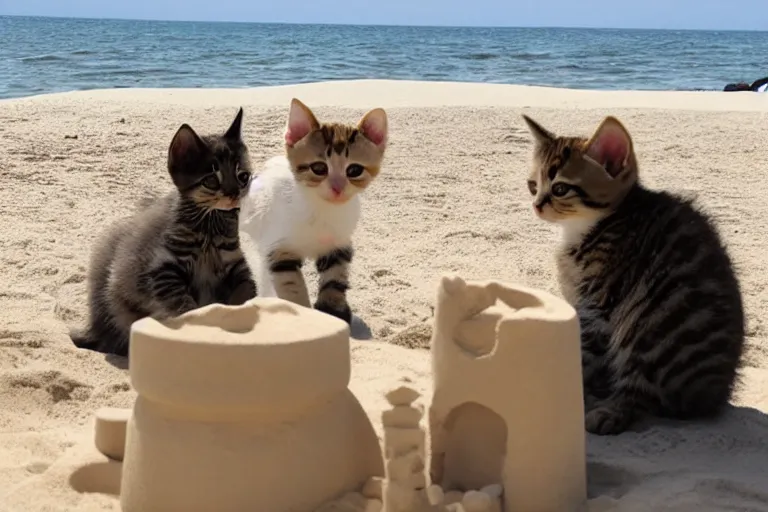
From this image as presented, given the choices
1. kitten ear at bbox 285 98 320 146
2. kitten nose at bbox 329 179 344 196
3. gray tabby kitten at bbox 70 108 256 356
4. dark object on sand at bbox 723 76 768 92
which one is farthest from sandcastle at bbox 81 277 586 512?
dark object on sand at bbox 723 76 768 92

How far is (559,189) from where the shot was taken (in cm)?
322

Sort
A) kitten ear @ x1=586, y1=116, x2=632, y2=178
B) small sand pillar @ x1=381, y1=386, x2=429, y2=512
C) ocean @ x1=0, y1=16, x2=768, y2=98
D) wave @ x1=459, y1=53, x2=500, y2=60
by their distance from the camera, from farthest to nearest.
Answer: wave @ x1=459, y1=53, x2=500, y2=60 → ocean @ x1=0, y1=16, x2=768, y2=98 → kitten ear @ x1=586, y1=116, x2=632, y2=178 → small sand pillar @ x1=381, y1=386, x2=429, y2=512

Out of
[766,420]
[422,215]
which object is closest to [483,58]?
[422,215]

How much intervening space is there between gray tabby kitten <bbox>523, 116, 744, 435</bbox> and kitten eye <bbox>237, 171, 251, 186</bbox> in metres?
1.08

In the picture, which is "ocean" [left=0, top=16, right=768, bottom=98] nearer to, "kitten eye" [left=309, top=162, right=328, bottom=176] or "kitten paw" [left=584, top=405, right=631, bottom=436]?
→ "kitten eye" [left=309, top=162, right=328, bottom=176]

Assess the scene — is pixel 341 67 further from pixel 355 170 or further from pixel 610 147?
pixel 610 147

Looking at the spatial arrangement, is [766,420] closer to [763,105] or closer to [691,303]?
[691,303]

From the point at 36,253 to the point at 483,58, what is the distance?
20341mm

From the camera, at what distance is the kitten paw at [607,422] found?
9.39ft

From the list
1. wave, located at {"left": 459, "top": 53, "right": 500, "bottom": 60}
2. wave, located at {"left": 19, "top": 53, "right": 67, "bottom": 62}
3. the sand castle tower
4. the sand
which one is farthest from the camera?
wave, located at {"left": 459, "top": 53, "right": 500, "bottom": 60}

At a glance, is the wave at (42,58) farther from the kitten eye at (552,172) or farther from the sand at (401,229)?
the kitten eye at (552,172)

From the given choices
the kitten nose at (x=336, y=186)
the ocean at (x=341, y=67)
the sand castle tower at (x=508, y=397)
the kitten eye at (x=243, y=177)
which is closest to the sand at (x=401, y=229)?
the sand castle tower at (x=508, y=397)

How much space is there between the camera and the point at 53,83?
15172 millimetres

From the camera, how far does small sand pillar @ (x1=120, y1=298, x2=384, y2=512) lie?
2018mm
